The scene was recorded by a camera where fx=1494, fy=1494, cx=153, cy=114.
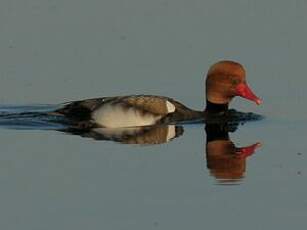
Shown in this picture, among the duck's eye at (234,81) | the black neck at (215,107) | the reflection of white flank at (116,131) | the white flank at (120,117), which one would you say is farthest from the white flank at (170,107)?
the duck's eye at (234,81)

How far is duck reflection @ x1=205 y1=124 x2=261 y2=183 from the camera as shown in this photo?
49.0 ft

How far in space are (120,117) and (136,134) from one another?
0.70 meters

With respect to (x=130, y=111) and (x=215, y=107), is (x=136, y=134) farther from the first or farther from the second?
(x=215, y=107)

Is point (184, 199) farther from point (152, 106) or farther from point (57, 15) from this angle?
point (57, 15)

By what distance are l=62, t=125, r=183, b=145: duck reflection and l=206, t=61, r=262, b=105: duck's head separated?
0.95 meters

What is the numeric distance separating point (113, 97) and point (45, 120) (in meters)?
0.89

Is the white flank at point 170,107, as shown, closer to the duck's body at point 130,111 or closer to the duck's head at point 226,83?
the duck's body at point 130,111

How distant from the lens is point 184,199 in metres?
13.7

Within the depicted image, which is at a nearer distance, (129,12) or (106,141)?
(106,141)

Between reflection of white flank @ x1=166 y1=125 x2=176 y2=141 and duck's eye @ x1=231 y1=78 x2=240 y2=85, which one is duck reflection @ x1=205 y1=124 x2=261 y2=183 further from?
duck's eye @ x1=231 y1=78 x2=240 y2=85

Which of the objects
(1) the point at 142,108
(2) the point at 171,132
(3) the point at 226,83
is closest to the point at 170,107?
(1) the point at 142,108

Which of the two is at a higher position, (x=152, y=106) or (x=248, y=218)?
(x=152, y=106)

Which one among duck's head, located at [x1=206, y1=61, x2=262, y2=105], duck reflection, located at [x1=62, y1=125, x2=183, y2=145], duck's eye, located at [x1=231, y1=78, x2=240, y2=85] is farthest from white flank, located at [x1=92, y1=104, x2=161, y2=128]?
duck's eye, located at [x1=231, y1=78, x2=240, y2=85]

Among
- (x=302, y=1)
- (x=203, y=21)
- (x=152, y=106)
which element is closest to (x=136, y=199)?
(x=152, y=106)
